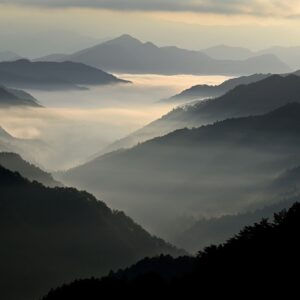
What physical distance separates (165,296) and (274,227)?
510 inches

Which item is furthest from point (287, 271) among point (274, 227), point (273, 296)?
point (274, 227)

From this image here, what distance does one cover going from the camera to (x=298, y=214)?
70250mm

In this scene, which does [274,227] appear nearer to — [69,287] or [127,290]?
[127,290]

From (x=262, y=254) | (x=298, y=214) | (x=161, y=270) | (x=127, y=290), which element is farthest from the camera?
(x=161, y=270)

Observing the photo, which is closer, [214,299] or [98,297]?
[214,299]

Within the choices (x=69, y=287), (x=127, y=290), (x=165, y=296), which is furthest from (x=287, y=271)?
A: (x=69, y=287)

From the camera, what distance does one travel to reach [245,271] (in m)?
63.2

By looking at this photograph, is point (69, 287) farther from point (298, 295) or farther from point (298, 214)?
point (298, 295)

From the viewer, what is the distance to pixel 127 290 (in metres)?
79.4

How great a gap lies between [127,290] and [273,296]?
26.4 meters

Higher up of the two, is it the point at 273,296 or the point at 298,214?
the point at 298,214

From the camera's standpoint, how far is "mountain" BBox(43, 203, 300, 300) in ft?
194

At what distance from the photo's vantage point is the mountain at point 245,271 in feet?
194

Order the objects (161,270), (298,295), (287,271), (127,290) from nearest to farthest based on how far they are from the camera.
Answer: (298,295) → (287,271) → (127,290) → (161,270)
